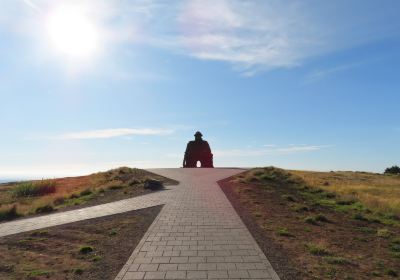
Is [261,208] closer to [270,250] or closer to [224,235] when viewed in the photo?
[224,235]

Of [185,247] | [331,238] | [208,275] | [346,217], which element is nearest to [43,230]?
[185,247]

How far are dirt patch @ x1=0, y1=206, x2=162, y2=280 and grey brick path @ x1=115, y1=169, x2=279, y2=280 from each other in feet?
1.36

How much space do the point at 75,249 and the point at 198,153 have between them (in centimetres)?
2803

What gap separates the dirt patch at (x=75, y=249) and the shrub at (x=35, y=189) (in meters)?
13.5

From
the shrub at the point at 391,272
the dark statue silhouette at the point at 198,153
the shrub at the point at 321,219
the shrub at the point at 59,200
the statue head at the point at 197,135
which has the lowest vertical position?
the shrub at the point at 391,272

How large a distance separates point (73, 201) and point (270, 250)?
11.6m

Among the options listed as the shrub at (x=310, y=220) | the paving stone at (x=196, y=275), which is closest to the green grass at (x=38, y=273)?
the paving stone at (x=196, y=275)

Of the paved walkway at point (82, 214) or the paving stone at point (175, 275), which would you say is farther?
the paved walkway at point (82, 214)

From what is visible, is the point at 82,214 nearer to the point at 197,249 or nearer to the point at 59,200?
the point at 59,200

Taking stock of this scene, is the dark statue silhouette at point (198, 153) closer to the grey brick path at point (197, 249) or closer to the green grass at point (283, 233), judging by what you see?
the grey brick path at point (197, 249)

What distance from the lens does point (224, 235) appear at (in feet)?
32.2

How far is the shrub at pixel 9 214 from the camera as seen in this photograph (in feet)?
47.3

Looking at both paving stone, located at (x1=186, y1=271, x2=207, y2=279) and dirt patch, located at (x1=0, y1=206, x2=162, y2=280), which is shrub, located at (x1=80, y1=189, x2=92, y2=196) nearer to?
dirt patch, located at (x1=0, y1=206, x2=162, y2=280)

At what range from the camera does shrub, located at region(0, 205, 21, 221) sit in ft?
47.3
